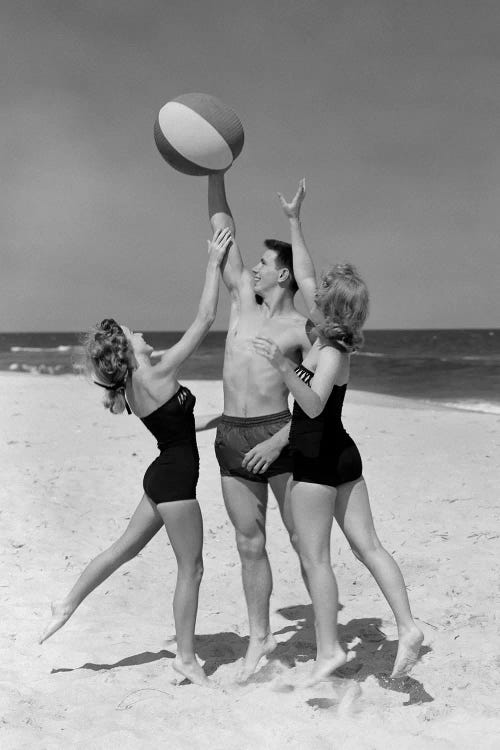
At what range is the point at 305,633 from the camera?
5355 millimetres

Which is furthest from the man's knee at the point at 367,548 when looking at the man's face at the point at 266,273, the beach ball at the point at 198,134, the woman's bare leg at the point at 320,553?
the beach ball at the point at 198,134

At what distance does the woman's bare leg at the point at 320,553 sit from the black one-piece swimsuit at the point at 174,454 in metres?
0.61

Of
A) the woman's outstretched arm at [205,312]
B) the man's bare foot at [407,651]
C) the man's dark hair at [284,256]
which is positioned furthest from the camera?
the man's dark hair at [284,256]

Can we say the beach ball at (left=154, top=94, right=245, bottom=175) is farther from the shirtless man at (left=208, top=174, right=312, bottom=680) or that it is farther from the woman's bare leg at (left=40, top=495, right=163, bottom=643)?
the woman's bare leg at (left=40, top=495, right=163, bottom=643)

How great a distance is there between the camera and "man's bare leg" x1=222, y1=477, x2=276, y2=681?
14.6ft

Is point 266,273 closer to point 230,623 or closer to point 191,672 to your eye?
point 191,672

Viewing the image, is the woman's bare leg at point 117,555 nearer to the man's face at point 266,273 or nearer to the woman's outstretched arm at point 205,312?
the woman's outstretched arm at point 205,312

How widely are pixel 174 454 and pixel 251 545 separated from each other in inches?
28.1

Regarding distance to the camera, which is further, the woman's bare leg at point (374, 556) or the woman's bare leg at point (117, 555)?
the woman's bare leg at point (117, 555)

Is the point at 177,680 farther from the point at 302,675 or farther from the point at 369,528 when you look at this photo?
the point at 369,528

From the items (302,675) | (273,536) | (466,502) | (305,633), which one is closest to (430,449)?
(466,502)

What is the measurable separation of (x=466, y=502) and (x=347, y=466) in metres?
4.38

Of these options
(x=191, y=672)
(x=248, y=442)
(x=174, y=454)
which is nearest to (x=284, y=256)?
(x=248, y=442)

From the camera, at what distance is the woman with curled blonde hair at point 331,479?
3.95 metres
